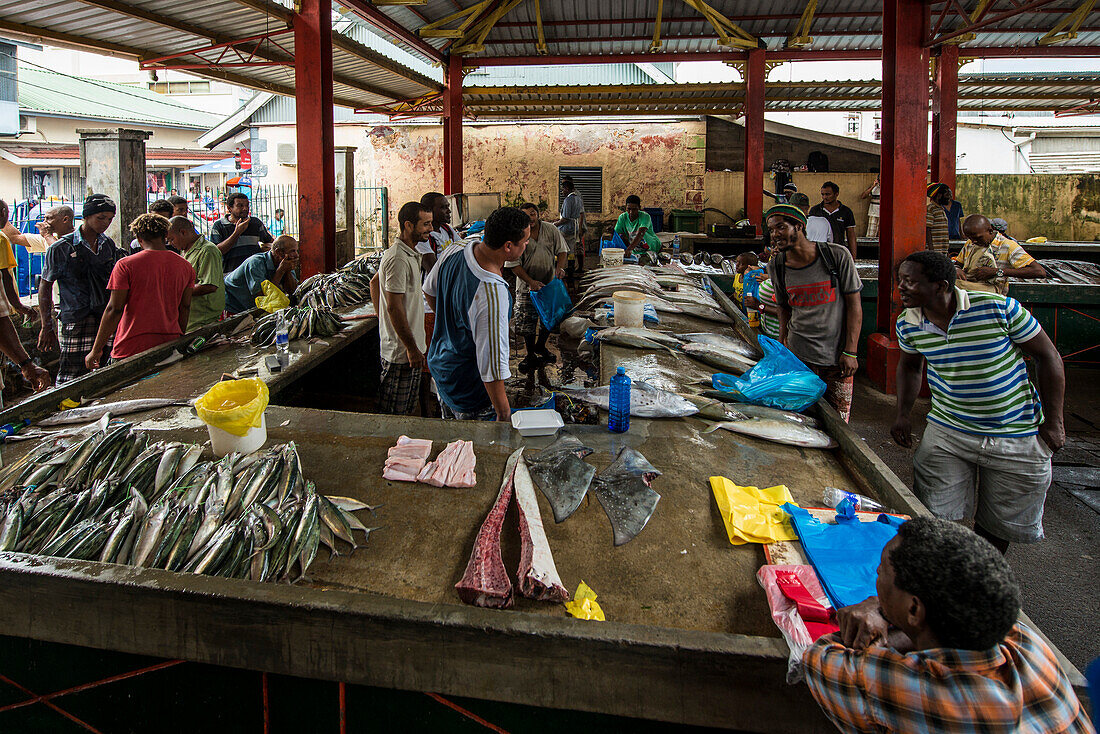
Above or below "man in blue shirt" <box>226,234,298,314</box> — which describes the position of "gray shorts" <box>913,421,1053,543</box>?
below

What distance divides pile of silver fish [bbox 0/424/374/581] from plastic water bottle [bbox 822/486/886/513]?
1798mm

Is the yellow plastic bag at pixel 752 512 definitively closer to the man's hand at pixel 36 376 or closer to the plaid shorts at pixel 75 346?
the man's hand at pixel 36 376

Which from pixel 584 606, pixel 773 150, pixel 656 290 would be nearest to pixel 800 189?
pixel 773 150

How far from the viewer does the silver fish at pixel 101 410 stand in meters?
3.42

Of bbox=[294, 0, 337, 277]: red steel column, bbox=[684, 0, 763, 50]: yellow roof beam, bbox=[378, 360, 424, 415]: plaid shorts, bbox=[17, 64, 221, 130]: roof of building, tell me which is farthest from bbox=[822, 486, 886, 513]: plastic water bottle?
bbox=[17, 64, 221, 130]: roof of building

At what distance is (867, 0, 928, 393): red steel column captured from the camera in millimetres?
6520

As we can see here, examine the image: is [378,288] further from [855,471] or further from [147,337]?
[855,471]

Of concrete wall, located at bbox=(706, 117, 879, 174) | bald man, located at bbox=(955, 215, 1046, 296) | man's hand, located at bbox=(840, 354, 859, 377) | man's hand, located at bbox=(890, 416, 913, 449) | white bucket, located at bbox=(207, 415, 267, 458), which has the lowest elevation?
man's hand, located at bbox=(890, 416, 913, 449)

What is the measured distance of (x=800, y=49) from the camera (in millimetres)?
12719

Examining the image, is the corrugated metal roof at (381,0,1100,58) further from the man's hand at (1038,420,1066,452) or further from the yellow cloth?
the man's hand at (1038,420,1066,452)

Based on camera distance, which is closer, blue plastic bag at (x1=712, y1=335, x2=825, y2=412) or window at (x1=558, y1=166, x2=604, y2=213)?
blue plastic bag at (x1=712, y1=335, x2=825, y2=412)

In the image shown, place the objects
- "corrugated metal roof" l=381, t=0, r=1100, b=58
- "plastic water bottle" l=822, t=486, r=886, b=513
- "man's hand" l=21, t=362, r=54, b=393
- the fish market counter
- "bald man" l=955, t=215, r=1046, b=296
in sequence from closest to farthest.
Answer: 1. the fish market counter
2. "plastic water bottle" l=822, t=486, r=886, b=513
3. "man's hand" l=21, t=362, r=54, b=393
4. "bald man" l=955, t=215, r=1046, b=296
5. "corrugated metal roof" l=381, t=0, r=1100, b=58

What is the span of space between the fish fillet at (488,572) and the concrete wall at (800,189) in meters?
14.0

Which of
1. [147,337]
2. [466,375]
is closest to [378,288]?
[466,375]
